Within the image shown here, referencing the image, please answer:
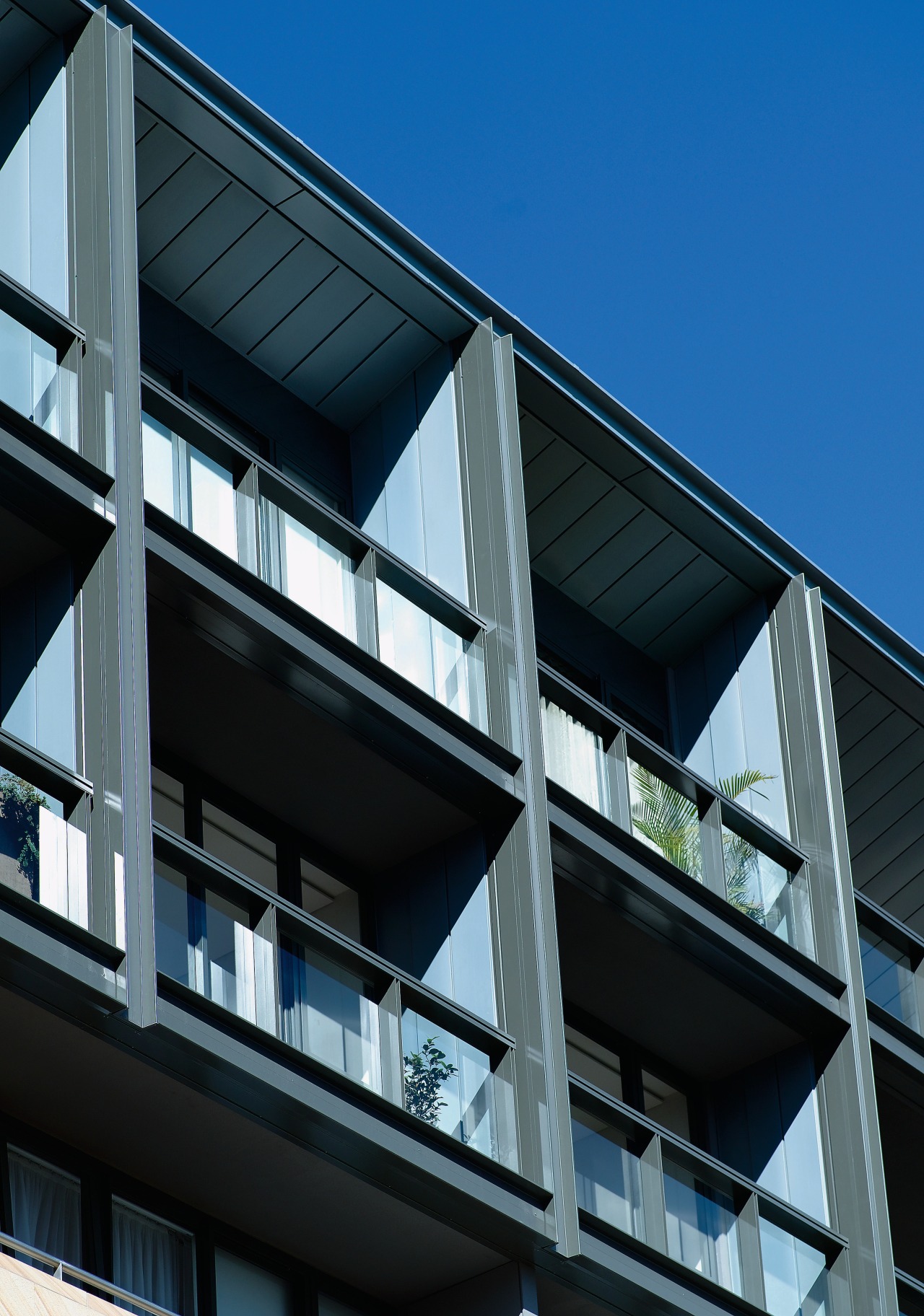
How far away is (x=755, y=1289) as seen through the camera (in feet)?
58.3

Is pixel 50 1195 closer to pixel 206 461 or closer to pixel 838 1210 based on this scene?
pixel 206 461

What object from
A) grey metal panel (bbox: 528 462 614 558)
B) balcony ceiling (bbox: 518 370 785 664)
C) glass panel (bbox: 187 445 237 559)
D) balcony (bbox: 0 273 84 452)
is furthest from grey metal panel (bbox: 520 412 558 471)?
balcony (bbox: 0 273 84 452)

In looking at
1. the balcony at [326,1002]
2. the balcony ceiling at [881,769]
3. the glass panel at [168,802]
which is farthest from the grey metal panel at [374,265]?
the balcony at [326,1002]

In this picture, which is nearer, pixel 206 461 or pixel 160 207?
pixel 206 461

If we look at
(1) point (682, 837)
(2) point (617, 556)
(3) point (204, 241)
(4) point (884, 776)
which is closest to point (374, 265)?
(3) point (204, 241)

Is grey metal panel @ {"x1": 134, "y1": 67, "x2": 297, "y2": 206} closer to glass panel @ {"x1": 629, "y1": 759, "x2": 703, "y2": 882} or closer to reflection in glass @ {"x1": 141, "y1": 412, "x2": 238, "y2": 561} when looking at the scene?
reflection in glass @ {"x1": 141, "y1": 412, "x2": 238, "y2": 561}

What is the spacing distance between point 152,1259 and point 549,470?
32.4 feet

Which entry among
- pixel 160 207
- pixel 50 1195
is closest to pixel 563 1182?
pixel 50 1195

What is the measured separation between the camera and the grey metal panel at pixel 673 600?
907 inches

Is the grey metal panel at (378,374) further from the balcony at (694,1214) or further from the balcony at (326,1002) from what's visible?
the balcony at (694,1214)

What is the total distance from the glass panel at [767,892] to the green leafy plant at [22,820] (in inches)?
337

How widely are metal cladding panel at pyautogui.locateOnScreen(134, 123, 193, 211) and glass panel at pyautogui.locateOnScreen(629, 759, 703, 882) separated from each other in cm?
706

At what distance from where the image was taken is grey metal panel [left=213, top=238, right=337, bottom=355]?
2000 centimetres

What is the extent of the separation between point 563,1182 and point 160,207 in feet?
31.5
